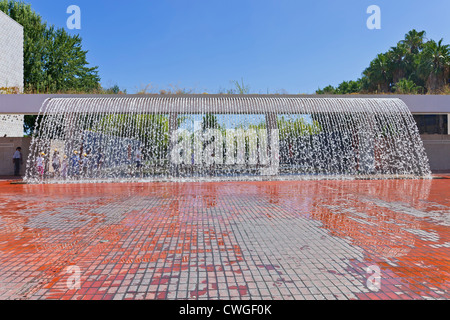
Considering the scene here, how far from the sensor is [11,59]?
73.5 ft

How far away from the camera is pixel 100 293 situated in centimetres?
266

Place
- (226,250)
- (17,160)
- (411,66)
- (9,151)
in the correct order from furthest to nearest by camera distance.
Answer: (411,66) → (9,151) → (17,160) → (226,250)

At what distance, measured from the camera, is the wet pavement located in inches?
108

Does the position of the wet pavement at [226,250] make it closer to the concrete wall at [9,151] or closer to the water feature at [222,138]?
the water feature at [222,138]

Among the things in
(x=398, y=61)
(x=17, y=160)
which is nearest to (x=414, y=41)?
(x=398, y=61)

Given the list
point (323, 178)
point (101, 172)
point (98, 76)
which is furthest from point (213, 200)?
point (98, 76)

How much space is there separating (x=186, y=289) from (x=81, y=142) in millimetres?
14379

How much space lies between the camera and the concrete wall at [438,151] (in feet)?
52.9

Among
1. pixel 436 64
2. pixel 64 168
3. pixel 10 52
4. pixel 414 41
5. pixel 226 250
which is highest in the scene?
pixel 414 41

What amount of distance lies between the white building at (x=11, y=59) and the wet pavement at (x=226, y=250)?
52.3ft

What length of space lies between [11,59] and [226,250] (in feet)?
82.8

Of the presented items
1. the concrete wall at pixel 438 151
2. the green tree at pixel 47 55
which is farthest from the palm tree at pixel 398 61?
the green tree at pixel 47 55

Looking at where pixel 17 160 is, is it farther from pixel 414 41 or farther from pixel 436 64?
pixel 414 41
